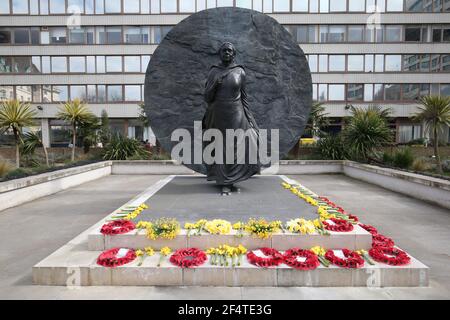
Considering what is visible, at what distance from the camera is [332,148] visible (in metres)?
19.5

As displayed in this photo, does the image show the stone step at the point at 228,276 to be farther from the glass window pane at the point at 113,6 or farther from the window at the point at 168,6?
the glass window pane at the point at 113,6

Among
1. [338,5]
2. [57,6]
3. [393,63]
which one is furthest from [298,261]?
[57,6]

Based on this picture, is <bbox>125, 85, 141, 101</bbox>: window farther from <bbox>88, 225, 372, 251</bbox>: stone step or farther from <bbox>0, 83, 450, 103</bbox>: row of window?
<bbox>88, 225, 372, 251</bbox>: stone step

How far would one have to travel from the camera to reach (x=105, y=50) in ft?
102

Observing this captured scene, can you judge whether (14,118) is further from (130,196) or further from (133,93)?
(133,93)

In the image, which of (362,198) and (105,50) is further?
(105,50)

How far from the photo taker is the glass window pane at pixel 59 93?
31641 millimetres

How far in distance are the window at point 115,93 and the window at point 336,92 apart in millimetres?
21304

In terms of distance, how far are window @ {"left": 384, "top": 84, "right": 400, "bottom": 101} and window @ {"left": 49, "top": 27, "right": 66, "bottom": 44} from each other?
109ft

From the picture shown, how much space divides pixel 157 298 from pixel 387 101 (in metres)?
33.4

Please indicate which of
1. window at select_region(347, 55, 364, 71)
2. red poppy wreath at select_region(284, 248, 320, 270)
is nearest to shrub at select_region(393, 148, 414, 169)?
red poppy wreath at select_region(284, 248, 320, 270)

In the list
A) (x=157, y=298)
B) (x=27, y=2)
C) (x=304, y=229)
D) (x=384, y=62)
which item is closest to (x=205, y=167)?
(x=304, y=229)

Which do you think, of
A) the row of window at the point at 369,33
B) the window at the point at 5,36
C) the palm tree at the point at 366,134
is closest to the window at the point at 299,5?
the row of window at the point at 369,33

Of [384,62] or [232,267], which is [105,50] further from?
[232,267]
